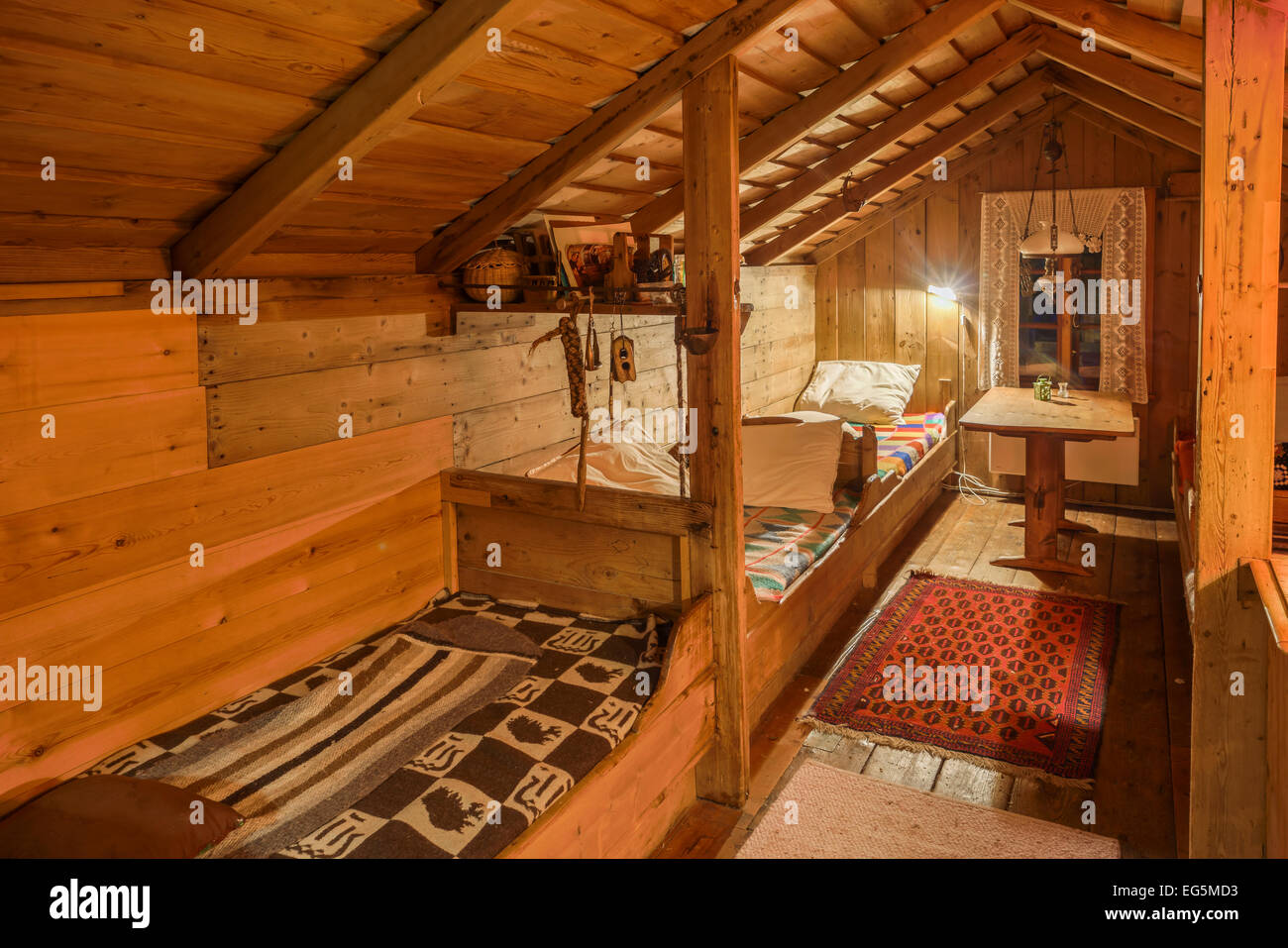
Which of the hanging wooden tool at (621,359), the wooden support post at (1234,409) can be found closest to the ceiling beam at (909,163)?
the hanging wooden tool at (621,359)

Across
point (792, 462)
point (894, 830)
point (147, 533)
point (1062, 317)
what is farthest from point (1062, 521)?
point (147, 533)

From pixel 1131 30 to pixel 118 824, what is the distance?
3.98 meters

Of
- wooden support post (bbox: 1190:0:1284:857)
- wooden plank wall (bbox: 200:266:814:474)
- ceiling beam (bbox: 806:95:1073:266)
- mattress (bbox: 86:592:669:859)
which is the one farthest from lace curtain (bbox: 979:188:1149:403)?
mattress (bbox: 86:592:669:859)

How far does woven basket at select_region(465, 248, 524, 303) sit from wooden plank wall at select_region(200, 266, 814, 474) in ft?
0.51

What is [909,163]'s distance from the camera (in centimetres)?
548

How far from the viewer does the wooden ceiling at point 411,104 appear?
1.63 metres

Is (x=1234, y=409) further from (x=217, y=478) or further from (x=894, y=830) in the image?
(x=217, y=478)

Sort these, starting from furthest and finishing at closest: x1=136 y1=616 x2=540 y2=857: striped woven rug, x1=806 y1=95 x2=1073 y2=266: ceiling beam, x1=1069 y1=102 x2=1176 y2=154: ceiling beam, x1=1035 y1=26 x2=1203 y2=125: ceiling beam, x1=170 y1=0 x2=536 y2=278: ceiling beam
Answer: x1=806 y1=95 x2=1073 y2=266: ceiling beam < x1=1069 y1=102 x2=1176 y2=154: ceiling beam < x1=1035 y1=26 x2=1203 y2=125: ceiling beam < x1=136 y1=616 x2=540 y2=857: striped woven rug < x1=170 y1=0 x2=536 y2=278: ceiling beam

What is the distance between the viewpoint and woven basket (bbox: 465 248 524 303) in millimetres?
2971

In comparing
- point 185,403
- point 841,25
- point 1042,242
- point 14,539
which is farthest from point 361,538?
point 1042,242

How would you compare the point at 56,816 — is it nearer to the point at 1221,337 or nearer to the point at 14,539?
the point at 14,539

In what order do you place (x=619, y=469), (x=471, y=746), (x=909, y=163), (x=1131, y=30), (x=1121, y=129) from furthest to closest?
(x=1121, y=129), (x=909, y=163), (x=619, y=469), (x=1131, y=30), (x=471, y=746)

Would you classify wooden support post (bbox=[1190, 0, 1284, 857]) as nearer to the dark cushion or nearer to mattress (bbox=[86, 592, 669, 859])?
mattress (bbox=[86, 592, 669, 859])

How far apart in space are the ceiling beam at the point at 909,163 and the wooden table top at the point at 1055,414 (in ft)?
4.75
